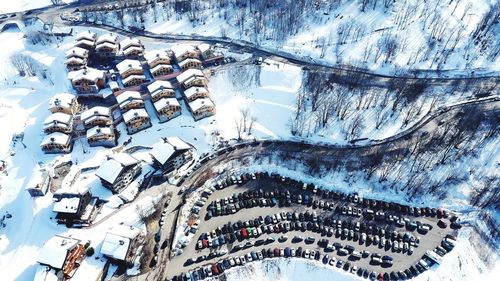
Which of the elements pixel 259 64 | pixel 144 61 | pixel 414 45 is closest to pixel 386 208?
pixel 259 64

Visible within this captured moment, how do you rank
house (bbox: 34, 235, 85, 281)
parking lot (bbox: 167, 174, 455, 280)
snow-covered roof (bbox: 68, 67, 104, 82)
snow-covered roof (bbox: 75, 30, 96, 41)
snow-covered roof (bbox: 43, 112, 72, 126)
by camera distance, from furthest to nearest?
snow-covered roof (bbox: 75, 30, 96, 41), snow-covered roof (bbox: 68, 67, 104, 82), snow-covered roof (bbox: 43, 112, 72, 126), parking lot (bbox: 167, 174, 455, 280), house (bbox: 34, 235, 85, 281)

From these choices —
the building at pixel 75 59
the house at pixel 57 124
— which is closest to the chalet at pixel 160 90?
the house at pixel 57 124

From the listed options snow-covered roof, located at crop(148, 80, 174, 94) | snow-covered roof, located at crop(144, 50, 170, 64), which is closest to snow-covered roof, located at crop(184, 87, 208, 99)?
snow-covered roof, located at crop(148, 80, 174, 94)

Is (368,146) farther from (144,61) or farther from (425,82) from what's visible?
(144,61)

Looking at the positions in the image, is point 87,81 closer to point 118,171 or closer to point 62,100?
point 62,100

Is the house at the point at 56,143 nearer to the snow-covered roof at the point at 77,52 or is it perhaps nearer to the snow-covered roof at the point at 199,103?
the snow-covered roof at the point at 199,103

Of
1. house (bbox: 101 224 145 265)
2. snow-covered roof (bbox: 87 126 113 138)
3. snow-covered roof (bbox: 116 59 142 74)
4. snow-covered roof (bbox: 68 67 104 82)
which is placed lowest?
house (bbox: 101 224 145 265)

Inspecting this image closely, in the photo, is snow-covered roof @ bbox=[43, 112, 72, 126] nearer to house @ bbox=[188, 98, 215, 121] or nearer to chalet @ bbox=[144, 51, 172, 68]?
chalet @ bbox=[144, 51, 172, 68]
